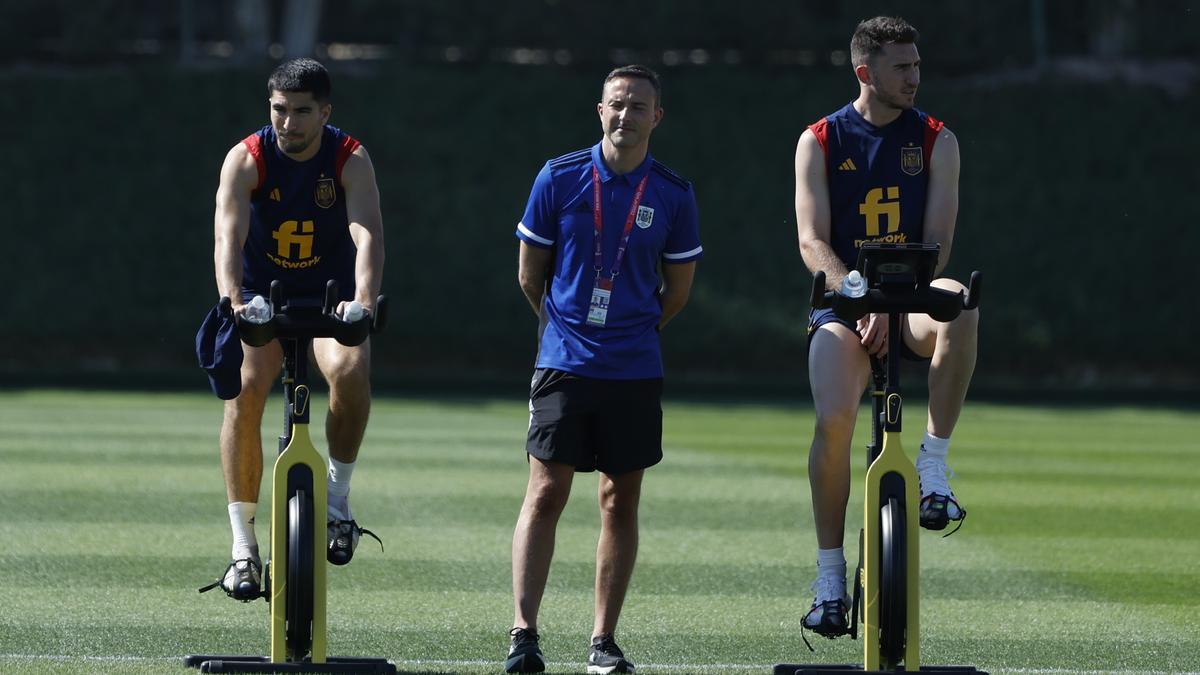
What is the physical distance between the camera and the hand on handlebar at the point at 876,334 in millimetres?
6160

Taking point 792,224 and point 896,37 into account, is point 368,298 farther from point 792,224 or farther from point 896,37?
point 792,224

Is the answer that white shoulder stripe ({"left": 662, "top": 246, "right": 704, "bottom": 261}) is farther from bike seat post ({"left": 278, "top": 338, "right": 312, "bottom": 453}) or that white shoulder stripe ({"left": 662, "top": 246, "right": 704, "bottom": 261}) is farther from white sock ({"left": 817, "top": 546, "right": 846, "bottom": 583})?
bike seat post ({"left": 278, "top": 338, "right": 312, "bottom": 453})

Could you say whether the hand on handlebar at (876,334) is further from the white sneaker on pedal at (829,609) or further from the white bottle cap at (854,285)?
Result: the white sneaker on pedal at (829,609)

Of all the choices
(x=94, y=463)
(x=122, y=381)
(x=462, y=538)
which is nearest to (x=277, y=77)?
(x=462, y=538)

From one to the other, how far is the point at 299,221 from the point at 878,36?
7.28 ft

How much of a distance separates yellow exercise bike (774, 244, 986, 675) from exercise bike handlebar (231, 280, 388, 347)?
1464mm

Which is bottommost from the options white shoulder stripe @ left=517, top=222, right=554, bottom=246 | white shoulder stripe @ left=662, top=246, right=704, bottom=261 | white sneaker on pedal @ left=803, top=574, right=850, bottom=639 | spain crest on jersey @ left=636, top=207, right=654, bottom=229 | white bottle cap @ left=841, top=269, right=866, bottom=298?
white sneaker on pedal @ left=803, top=574, right=850, bottom=639

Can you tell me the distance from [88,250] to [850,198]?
24.9 m

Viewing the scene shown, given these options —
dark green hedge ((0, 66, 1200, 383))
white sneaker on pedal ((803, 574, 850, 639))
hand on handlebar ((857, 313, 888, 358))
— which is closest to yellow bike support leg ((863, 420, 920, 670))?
white sneaker on pedal ((803, 574, 850, 639))

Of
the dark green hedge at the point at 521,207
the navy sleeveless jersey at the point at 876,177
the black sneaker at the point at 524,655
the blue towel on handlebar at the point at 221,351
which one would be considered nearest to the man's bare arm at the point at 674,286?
the navy sleeveless jersey at the point at 876,177

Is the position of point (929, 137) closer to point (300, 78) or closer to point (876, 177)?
point (876, 177)

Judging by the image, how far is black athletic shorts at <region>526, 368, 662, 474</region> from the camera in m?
6.21

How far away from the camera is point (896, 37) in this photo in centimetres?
634

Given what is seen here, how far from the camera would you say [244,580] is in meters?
6.38
